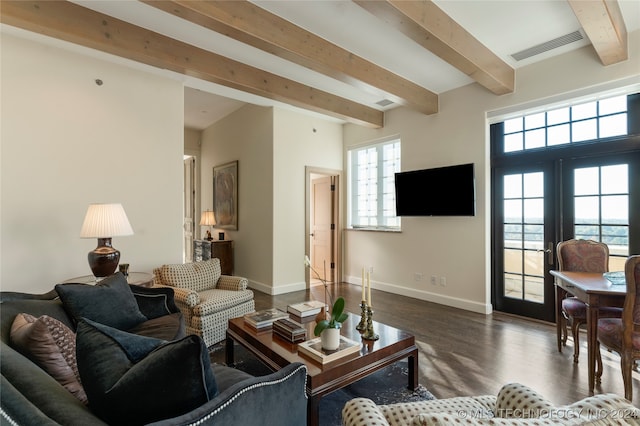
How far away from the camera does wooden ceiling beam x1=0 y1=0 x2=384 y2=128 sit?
2566 mm

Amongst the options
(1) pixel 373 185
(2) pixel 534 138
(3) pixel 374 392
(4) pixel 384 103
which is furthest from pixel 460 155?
(3) pixel 374 392

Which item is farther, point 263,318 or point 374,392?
point 263,318

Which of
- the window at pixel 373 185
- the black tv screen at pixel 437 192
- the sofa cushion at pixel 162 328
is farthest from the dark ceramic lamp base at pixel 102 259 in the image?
the window at pixel 373 185

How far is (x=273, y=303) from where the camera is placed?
15.3 feet

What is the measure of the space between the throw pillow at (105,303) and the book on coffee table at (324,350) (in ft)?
4.07

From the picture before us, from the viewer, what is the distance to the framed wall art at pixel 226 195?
19.8ft

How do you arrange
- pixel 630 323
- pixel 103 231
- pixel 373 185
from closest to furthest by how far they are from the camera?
pixel 630 323, pixel 103 231, pixel 373 185

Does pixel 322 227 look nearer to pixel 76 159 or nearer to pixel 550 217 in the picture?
pixel 550 217

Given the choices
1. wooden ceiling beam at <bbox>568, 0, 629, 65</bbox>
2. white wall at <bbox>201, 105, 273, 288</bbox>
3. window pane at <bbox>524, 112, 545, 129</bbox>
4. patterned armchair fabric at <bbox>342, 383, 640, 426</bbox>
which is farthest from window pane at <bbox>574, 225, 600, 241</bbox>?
white wall at <bbox>201, 105, 273, 288</bbox>

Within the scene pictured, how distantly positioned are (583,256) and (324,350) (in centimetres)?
278

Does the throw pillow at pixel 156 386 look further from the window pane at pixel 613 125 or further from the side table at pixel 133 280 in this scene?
the window pane at pixel 613 125

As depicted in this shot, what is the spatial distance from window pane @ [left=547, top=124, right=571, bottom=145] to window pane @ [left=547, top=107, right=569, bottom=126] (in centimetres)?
6

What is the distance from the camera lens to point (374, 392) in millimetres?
2334

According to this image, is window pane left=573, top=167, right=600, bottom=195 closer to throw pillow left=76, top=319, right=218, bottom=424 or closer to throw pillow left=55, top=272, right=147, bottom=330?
throw pillow left=76, top=319, right=218, bottom=424
